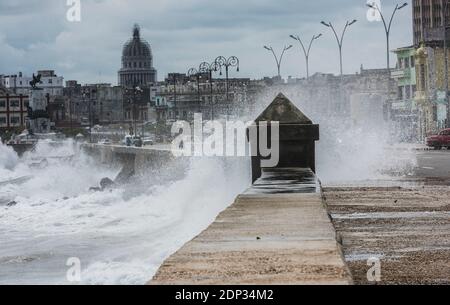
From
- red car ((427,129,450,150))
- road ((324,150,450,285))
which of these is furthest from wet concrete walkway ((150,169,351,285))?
red car ((427,129,450,150))

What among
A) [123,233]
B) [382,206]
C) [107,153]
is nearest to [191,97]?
[107,153]

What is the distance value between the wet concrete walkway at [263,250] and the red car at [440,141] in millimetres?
42888

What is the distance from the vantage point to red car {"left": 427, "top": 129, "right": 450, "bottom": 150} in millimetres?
53531

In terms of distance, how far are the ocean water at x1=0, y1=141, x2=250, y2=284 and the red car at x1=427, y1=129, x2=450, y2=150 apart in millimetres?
16492

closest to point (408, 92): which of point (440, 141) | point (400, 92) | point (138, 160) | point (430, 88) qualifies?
point (400, 92)

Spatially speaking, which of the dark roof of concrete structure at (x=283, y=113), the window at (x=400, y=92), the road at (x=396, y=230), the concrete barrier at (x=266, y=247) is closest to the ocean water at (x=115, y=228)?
the dark roof of concrete structure at (x=283, y=113)

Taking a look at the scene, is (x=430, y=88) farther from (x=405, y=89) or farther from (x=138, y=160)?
(x=138, y=160)

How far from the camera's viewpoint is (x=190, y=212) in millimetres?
21641

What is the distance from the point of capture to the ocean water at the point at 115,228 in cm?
1739

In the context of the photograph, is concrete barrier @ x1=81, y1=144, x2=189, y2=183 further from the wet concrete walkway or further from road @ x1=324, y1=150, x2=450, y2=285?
the wet concrete walkway

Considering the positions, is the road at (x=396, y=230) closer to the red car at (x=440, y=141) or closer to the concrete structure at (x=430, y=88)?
the red car at (x=440, y=141)

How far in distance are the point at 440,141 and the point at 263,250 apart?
4715 centimetres

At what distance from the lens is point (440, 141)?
176 ft
